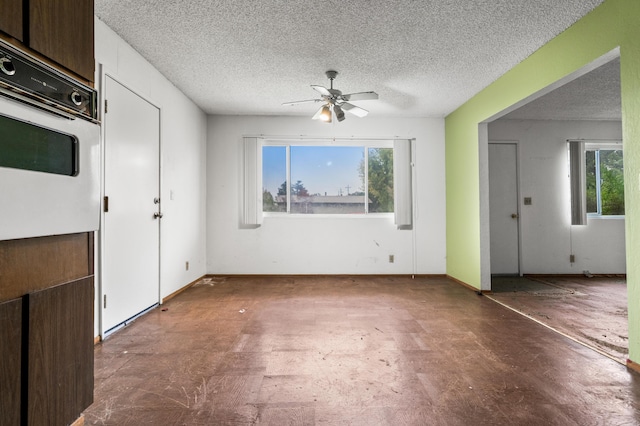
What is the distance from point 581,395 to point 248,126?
15.3ft

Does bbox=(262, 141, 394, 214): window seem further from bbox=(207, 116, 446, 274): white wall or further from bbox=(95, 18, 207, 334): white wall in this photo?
bbox=(95, 18, 207, 334): white wall

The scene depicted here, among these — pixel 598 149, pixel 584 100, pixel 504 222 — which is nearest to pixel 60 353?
pixel 504 222

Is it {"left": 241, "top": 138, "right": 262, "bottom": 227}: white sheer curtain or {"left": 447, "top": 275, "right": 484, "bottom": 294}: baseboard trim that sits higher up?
{"left": 241, "top": 138, "right": 262, "bottom": 227}: white sheer curtain

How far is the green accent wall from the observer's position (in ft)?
6.40

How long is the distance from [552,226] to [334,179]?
11.6ft

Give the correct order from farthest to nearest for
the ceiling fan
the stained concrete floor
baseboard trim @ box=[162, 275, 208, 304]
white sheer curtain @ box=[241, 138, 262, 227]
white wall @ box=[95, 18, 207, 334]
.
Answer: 1. white sheer curtain @ box=[241, 138, 262, 227]
2. baseboard trim @ box=[162, 275, 208, 304]
3. the ceiling fan
4. white wall @ box=[95, 18, 207, 334]
5. the stained concrete floor

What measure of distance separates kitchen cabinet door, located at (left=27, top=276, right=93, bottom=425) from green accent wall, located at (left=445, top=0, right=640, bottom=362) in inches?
116

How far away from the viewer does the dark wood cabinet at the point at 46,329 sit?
0.90 metres

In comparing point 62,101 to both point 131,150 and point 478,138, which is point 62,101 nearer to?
point 131,150

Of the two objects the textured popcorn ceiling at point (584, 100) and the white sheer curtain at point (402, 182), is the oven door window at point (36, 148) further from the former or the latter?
the textured popcorn ceiling at point (584, 100)

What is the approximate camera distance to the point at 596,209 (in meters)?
5.05

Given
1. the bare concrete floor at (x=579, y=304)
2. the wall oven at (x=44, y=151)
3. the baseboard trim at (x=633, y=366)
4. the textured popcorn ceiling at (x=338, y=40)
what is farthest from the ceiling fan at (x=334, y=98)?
the baseboard trim at (x=633, y=366)

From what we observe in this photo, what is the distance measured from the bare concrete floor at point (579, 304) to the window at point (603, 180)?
3.60ft

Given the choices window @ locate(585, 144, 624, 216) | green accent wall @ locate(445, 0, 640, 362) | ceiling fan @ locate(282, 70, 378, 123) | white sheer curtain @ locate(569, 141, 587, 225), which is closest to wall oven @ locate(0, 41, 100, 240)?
ceiling fan @ locate(282, 70, 378, 123)
